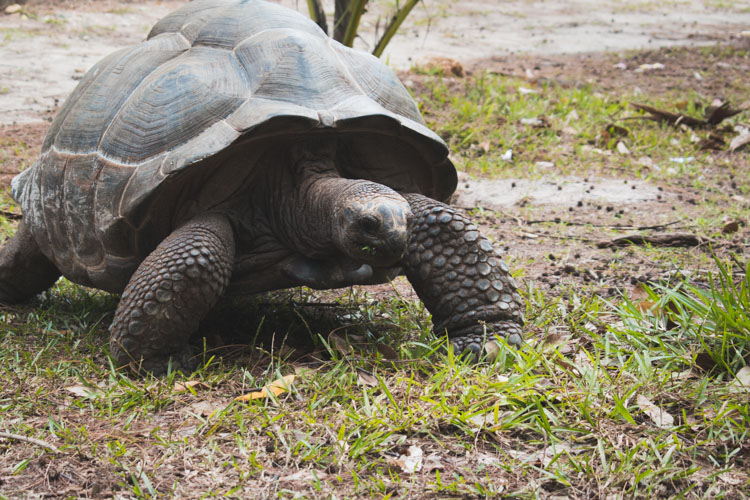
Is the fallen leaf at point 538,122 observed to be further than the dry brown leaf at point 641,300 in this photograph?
Yes

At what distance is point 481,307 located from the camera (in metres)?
2.87

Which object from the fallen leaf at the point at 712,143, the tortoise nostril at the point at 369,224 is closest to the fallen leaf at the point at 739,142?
the fallen leaf at the point at 712,143

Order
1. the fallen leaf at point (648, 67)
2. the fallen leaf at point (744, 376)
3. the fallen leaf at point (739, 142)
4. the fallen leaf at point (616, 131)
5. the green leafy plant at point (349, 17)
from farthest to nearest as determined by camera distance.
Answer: the fallen leaf at point (648, 67) < the fallen leaf at point (616, 131) < the fallen leaf at point (739, 142) < the green leafy plant at point (349, 17) < the fallen leaf at point (744, 376)

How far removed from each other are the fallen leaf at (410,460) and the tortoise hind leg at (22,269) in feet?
7.28

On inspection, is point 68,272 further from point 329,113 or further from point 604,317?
point 604,317

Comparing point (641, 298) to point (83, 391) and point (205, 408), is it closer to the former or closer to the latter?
point (205, 408)

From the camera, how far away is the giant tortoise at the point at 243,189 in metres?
2.71

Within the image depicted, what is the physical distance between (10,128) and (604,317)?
5157 mm

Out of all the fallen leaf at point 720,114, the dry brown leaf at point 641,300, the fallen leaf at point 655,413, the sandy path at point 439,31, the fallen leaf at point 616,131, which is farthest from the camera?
the sandy path at point 439,31

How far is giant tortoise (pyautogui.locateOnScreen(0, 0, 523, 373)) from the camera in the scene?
2.71 meters

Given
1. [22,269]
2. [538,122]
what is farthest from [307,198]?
[538,122]

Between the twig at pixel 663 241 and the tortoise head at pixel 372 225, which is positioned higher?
the tortoise head at pixel 372 225

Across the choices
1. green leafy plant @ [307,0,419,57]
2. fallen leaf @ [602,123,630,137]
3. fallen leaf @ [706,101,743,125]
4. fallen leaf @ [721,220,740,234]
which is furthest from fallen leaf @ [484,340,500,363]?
fallen leaf @ [706,101,743,125]

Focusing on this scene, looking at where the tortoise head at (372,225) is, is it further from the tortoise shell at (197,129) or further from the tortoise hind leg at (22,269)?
the tortoise hind leg at (22,269)
